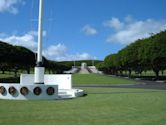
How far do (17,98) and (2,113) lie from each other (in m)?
7.61

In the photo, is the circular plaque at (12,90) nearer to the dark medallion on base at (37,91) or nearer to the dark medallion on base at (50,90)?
the dark medallion on base at (37,91)

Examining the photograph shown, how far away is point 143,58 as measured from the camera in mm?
67062

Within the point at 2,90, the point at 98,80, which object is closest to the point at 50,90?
the point at 2,90

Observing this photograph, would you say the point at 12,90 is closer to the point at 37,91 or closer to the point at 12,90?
the point at 12,90

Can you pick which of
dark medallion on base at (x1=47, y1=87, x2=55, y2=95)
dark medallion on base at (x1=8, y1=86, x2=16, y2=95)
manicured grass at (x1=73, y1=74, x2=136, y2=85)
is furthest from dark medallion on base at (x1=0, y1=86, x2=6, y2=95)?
manicured grass at (x1=73, y1=74, x2=136, y2=85)

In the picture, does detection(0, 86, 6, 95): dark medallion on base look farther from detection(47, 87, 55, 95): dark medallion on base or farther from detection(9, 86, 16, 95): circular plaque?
detection(47, 87, 55, 95): dark medallion on base

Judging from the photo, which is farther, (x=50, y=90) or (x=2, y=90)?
(x=2, y=90)

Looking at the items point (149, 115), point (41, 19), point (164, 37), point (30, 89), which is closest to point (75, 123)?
point (149, 115)

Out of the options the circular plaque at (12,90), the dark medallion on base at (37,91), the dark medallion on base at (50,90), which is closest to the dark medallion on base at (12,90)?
the circular plaque at (12,90)

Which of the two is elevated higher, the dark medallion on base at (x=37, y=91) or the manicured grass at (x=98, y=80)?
the manicured grass at (x=98, y=80)

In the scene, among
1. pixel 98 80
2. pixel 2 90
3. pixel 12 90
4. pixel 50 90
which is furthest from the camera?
pixel 98 80

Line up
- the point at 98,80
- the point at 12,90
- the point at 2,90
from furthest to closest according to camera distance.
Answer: the point at 98,80, the point at 2,90, the point at 12,90

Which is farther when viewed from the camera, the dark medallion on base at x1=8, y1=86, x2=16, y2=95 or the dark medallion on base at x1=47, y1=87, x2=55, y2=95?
the dark medallion on base at x1=47, y1=87, x2=55, y2=95

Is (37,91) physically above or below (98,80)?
below
